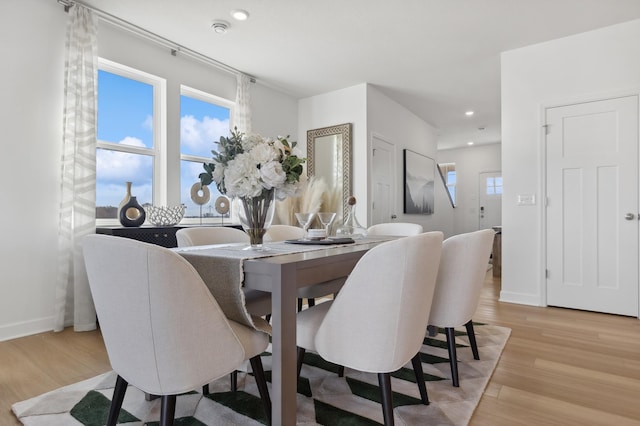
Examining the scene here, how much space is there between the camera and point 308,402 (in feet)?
→ 5.50

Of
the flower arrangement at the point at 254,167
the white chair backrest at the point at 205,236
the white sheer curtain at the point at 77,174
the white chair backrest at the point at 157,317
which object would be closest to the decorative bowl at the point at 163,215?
the white sheer curtain at the point at 77,174

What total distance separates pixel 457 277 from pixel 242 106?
3.38 m

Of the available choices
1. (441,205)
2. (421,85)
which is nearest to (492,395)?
(421,85)

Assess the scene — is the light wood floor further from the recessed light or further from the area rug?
the recessed light

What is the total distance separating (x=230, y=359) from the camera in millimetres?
1206

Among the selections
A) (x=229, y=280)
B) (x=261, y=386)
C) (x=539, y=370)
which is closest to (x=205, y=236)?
(x=229, y=280)

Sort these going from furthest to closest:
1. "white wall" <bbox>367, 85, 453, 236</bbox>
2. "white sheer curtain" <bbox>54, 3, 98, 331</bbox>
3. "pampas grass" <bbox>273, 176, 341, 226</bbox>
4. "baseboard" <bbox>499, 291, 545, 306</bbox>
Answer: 1. "white wall" <bbox>367, 85, 453, 236</bbox>
2. "pampas grass" <bbox>273, 176, 341, 226</bbox>
3. "baseboard" <bbox>499, 291, 545, 306</bbox>
4. "white sheer curtain" <bbox>54, 3, 98, 331</bbox>

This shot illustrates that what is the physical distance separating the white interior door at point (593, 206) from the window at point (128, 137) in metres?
3.92

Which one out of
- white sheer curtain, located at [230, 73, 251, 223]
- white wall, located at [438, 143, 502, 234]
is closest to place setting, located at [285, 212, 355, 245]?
white sheer curtain, located at [230, 73, 251, 223]

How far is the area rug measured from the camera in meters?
1.52

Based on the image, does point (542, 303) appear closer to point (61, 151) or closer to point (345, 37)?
point (345, 37)

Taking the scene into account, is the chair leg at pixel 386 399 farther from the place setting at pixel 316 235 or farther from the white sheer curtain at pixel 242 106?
the white sheer curtain at pixel 242 106

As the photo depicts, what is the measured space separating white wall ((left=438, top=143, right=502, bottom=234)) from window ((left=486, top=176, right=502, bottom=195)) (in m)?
0.22

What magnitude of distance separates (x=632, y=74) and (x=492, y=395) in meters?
3.19
